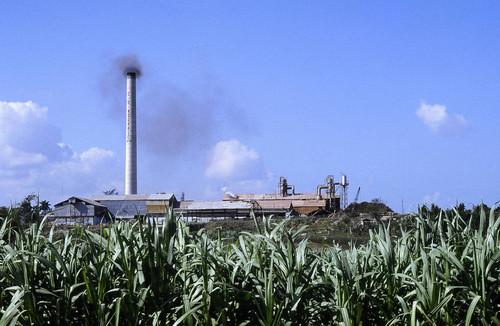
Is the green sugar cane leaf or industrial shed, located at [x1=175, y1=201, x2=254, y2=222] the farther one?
industrial shed, located at [x1=175, y1=201, x2=254, y2=222]

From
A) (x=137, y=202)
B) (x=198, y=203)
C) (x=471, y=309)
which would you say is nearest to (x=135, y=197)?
(x=137, y=202)

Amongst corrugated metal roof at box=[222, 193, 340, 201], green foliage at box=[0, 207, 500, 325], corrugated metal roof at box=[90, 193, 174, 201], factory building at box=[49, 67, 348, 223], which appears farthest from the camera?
corrugated metal roof at box=[222, 193, 340, 201]

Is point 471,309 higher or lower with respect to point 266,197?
lower

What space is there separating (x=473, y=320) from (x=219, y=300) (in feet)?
6.27

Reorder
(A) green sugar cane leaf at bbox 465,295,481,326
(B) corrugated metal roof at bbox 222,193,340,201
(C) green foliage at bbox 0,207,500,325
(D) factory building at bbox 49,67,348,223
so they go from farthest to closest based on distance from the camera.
Result: 1. (B) corrugated metal roof at bbox 222,193,340,201
2. (D) factory building at bbox 49,67,348,223
3. (C) green foliage at bbox 0,207,500,325
4. (A) green sugar cane leaf at bbox 465,295,481,326

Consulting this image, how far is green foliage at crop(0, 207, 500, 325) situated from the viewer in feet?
12.3

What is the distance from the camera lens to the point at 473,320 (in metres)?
3.94

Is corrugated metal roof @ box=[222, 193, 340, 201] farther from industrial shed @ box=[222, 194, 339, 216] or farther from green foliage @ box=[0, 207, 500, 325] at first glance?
green foliage @ box=[0, 207, 500, 325]

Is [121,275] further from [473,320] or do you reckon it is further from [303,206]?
[303,206]

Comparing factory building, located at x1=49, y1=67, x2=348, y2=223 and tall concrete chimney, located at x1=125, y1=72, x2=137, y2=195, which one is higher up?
tall concrete chimney, located at x1=125, y1=72, x2=137, y2=195

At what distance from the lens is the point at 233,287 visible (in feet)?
12.3

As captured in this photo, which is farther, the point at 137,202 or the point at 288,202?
the point at 288,202

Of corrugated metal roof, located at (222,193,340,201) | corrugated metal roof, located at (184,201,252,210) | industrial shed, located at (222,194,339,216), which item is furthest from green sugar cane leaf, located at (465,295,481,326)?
corrugated metal roof, located at (222,193,340,201)

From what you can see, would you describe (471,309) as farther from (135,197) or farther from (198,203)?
(135,197)
